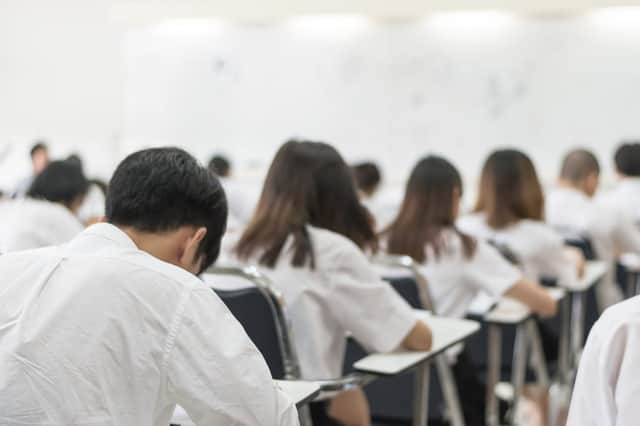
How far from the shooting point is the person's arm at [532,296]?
3.00 m

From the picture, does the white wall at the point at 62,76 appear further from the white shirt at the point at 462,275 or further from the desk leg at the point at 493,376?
the desk leg at the point at 493,376

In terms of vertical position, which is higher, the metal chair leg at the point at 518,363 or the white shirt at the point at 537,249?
the white shirt at the point at 537,249

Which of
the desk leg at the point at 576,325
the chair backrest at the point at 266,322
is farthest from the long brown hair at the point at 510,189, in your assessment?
the chair backrest at the point at 266,322

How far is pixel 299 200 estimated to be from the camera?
236 cm

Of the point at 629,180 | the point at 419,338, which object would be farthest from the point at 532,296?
the point at 629,180

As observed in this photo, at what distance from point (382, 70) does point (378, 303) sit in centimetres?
612

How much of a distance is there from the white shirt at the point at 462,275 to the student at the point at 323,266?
0.70 meters

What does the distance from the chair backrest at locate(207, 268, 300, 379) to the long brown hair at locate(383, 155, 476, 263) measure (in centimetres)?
113

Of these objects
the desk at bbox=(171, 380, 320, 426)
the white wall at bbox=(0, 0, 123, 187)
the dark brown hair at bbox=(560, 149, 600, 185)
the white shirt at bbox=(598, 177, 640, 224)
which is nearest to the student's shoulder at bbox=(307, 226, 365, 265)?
the desk at bbox=(171, 380, 320, 426)

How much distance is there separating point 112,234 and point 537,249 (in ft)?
8.74

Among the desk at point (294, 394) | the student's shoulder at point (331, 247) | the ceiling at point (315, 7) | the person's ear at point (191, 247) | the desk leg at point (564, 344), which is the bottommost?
the desk leg at point (564, 344)

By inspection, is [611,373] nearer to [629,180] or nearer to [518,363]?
[518,363]

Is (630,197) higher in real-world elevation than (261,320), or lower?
lower

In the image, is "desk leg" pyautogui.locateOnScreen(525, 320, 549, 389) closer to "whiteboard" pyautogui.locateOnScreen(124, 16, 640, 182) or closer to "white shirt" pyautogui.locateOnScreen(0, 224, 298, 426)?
"white shirt" pyautogui.locateOnScreen(0, 224, 298, 426)
